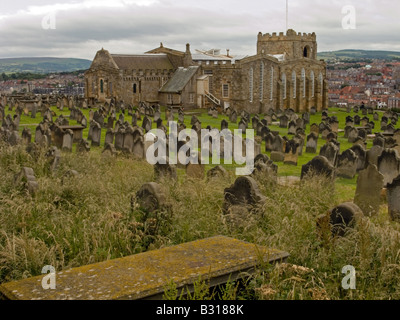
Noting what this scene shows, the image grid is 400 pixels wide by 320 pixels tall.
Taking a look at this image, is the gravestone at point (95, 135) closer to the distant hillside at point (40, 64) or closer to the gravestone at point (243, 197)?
the gravestone at point (243, 197)

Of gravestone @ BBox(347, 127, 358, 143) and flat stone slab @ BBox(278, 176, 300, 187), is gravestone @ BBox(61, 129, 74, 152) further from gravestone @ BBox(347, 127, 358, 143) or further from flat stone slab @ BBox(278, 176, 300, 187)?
gravestone @ BBox(347, 127, 358, 143)

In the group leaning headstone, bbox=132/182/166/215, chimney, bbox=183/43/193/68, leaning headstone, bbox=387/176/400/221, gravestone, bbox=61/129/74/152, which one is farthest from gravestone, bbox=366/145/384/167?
chimney, bbox=183/43/193/68

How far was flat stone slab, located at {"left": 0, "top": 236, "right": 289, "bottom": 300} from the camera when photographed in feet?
16.0

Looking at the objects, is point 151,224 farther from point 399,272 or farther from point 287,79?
point 287,79

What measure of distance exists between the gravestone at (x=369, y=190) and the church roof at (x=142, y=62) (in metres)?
39.8

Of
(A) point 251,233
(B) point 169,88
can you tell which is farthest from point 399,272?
(B) point 169,88

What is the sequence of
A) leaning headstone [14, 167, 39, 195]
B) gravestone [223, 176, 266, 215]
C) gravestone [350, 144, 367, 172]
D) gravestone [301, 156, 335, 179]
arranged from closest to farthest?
gravestone [223, 176, 266, 215] < leaning headstone [14, 167, 39, 195] < gravestone [301, 156, 335, 179] < gravestone [350, 144, 367, 172]

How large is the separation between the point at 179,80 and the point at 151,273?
140ft

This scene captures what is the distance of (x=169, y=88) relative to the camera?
46938 mm

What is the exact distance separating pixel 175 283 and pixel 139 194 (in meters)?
4.07

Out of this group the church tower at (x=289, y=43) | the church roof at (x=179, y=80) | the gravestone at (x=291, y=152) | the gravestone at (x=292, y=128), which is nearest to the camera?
the gravestone at (x=291, y=152)

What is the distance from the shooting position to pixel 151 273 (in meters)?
5.36

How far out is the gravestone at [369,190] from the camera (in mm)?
10844

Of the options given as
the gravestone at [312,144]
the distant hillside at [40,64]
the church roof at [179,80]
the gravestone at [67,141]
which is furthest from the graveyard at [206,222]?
the distant hillside at [40,64]
